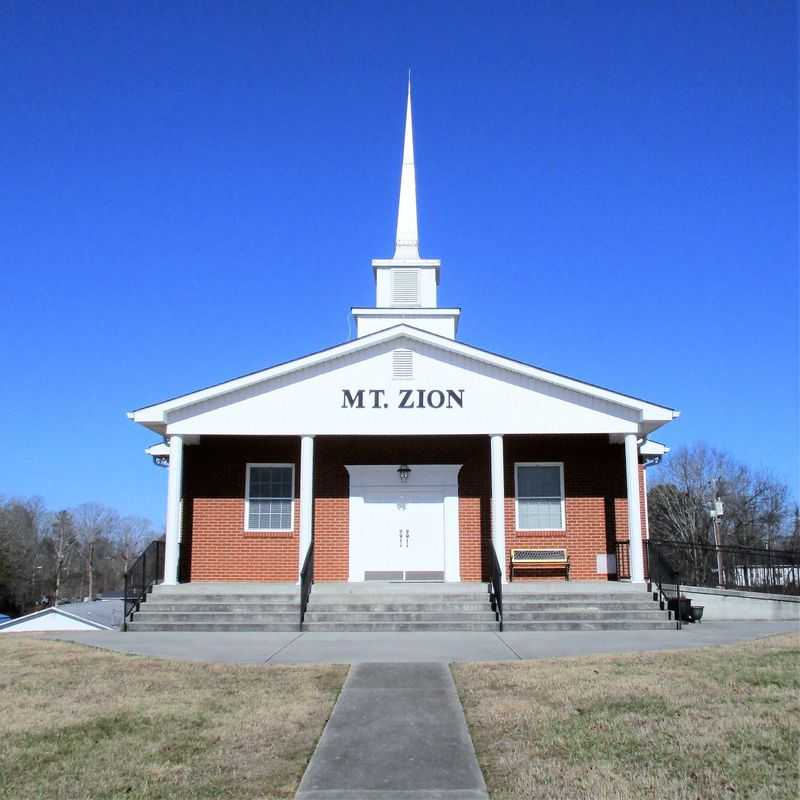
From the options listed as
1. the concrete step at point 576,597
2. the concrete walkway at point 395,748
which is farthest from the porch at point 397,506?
the concrete walkway at point 395,748

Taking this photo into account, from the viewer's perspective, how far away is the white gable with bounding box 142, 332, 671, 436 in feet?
55.6

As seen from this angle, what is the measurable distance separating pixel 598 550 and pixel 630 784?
13196mm

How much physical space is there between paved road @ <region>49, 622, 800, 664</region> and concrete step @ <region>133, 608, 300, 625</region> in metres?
0.67

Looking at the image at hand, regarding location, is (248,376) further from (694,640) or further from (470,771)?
(470,771)

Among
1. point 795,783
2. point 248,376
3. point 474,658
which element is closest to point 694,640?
point 474,658

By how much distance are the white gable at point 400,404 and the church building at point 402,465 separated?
0.10ft

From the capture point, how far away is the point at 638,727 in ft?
21.4

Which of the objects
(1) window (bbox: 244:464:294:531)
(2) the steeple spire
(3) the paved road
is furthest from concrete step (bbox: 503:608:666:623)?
(2) the steeple spire

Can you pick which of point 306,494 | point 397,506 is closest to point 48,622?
point 306,494

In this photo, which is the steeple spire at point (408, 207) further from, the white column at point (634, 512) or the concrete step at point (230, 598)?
the concrete step at point (230, 598)

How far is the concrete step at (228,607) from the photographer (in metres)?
14.5

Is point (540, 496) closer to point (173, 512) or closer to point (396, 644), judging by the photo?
point (396, 644)

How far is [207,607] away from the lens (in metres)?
14.6

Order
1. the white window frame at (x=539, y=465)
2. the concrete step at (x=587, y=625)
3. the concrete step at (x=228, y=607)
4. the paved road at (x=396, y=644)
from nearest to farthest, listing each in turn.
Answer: the paved road at (x=396, y=644), the concrete step at (x=587, y=625), the concrete step at (x=228, y=607), the white window frame at (x=539, y=465)
